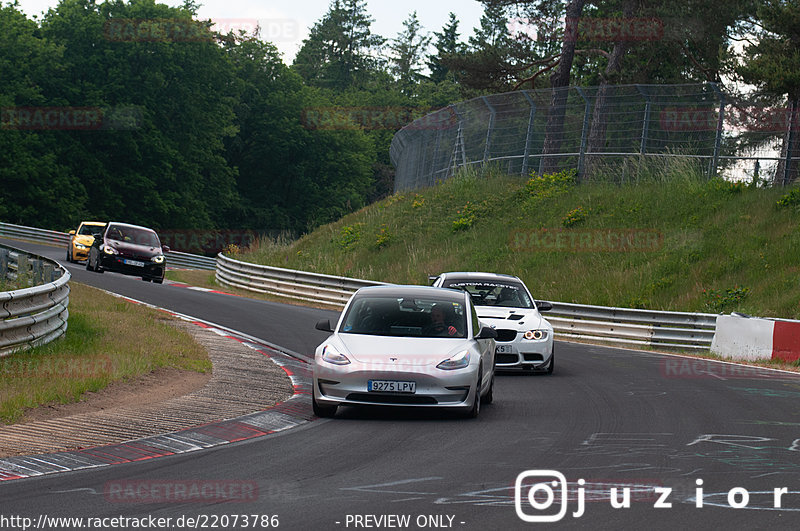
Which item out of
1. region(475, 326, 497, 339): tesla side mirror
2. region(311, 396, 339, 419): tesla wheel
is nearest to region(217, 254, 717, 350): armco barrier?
region(475, 326, 497, 339): tesla side mirror

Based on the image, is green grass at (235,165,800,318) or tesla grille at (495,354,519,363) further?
green grass at (235,165,800,318)

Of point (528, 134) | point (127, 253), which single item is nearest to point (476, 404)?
point (127, 253)

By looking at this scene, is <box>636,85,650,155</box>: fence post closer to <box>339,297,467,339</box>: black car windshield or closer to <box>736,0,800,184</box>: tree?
<box>736,0,800,184</box>: tree

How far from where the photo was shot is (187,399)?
11.6 meters

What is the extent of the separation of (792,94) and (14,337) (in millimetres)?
23253

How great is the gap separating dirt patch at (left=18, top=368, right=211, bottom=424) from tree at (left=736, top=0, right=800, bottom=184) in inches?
795

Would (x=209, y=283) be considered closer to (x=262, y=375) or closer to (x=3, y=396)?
(x=262, y=375)

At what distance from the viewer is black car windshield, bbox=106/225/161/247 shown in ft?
108

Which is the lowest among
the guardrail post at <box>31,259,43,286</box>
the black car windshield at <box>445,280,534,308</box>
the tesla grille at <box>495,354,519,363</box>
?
the tesla grille at <box>495,354,519,363</box>

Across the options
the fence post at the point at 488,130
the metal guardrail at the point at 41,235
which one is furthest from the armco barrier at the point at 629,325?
the metal guardrail at the point at 41,235

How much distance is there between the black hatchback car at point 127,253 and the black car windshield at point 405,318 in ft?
70.0

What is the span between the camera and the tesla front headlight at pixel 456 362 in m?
11.0

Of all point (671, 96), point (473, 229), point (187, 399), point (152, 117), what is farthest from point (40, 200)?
point (187, 399)

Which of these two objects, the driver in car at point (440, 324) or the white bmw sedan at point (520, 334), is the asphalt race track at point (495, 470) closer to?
the driver in car at point (440, 324)
